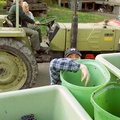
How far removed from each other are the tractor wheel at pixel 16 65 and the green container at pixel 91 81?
Result: 5.13 ft

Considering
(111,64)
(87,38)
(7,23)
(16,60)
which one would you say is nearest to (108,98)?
(111,64)

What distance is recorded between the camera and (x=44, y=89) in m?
1.71

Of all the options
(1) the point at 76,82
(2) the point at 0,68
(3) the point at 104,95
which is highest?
(3) the point at 104,95

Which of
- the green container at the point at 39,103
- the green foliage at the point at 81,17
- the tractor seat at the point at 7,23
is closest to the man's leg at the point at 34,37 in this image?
the tractor seat at the point at 7,23

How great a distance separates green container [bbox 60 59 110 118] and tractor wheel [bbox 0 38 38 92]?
1563 millimetres

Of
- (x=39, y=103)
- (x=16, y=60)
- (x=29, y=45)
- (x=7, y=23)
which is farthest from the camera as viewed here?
(x=7, y=23)

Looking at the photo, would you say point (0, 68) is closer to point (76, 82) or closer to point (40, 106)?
point (76, 82)

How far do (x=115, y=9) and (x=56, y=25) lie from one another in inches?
572

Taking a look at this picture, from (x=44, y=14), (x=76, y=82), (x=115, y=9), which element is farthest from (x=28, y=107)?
(x=115, y=9)

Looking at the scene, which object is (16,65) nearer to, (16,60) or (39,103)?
(16,60)

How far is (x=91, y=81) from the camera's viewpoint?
225 centimetres

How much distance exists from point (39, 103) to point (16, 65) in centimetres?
221

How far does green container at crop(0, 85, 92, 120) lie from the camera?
5.34ft

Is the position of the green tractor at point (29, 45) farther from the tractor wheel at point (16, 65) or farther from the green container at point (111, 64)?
the green container at point (111, 64)
